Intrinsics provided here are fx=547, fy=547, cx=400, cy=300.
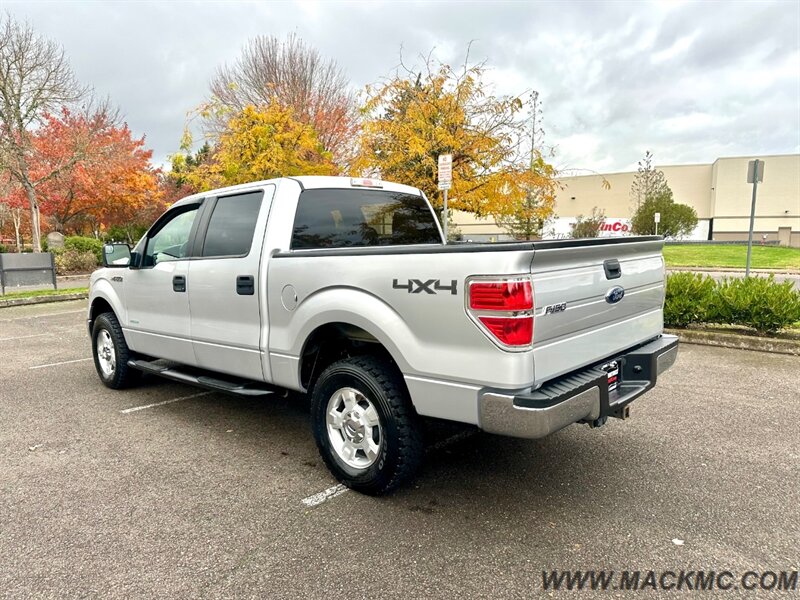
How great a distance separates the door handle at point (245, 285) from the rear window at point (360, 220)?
0.40 metres

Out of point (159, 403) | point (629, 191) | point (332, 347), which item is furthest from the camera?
point (629, 191)

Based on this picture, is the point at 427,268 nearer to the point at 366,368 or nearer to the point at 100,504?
the point at 366,368

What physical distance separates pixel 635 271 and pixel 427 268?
154 cm

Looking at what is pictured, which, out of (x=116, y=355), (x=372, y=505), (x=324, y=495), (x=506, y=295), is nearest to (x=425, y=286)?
(x=506, y=295)

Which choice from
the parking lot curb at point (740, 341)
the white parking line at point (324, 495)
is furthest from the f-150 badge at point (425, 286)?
the parking lot curb at point (740, 341)

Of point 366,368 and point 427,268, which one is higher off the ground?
point 427,268

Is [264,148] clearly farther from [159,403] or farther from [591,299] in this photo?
[591,299]

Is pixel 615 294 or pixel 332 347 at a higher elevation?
pixel 615 294

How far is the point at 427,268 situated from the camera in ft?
9.34

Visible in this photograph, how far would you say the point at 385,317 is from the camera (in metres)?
3.06

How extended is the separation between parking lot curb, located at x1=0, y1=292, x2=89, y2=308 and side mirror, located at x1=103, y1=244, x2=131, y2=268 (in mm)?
8534

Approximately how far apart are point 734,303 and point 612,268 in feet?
16.7

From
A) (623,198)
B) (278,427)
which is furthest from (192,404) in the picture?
(623,198)

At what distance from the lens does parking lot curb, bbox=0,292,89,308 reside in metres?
12.6
